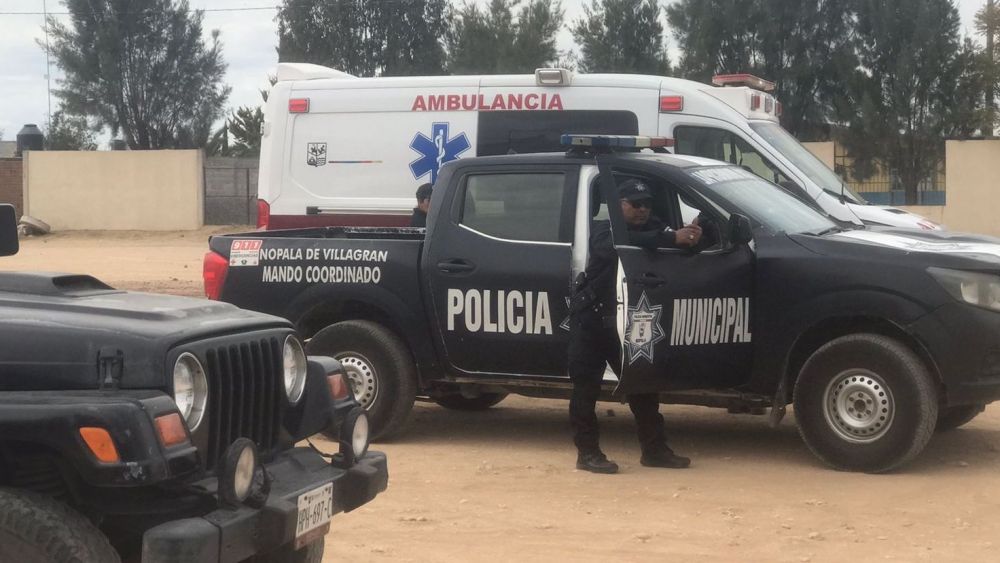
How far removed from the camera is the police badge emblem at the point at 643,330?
7.57m

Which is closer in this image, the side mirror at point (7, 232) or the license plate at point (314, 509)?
the license plate at point (314, 509)

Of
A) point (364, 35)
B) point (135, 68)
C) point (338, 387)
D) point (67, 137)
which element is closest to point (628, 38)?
point (364, 35)

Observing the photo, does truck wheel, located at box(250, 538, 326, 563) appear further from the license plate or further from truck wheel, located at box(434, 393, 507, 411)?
truck wheel, located at box(434, 393, 507, 411)

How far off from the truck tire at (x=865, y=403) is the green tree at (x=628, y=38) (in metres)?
28.8

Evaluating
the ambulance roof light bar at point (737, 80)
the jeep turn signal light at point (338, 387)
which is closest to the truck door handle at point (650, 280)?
the jeep turn signal light at point (338, 387)

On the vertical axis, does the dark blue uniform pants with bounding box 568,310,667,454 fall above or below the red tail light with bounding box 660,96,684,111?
below

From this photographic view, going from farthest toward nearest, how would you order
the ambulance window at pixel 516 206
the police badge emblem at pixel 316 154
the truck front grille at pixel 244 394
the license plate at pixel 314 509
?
1. the police badge emblem at pixel 316 154
2. the ambulance window at pixel 516 206
3. the license plate at pixel 314 509
4. the truck front grille at pixel 244 394

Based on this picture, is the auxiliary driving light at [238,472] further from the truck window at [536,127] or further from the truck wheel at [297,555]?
the truck window at [536,127]

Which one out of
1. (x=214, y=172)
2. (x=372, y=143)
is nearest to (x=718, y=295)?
(x=372, y=143)

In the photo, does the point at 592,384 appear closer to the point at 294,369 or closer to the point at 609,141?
the point at 609,141

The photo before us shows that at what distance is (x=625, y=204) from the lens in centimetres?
778

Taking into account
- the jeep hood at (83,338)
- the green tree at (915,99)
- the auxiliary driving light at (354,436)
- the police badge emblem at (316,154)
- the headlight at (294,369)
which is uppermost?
the green tree at (915,99)

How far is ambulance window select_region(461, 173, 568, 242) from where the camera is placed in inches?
324

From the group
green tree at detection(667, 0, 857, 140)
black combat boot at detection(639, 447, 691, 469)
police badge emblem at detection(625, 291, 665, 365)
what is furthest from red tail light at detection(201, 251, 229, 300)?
green tree at detection(667, 0, 857, 140)
